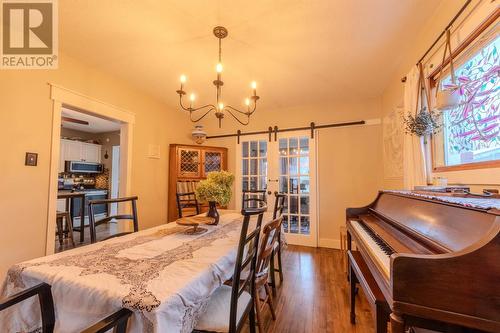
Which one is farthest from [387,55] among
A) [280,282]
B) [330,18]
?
[280,282]

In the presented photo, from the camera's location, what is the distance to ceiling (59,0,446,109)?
1.72 meters

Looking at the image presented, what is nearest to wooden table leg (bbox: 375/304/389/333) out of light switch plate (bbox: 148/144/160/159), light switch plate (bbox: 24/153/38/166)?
light switch plate (bbox: 24/153/38/166)

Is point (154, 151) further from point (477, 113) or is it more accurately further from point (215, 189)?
point (477, 113)

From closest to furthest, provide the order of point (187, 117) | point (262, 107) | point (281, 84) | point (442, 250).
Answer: point (442, 250) → point (281, 84) → point (262, 107) → point (187, 117)

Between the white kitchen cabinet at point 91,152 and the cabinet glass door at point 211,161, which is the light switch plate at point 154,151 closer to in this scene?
the cabinet glass door at point 211,161

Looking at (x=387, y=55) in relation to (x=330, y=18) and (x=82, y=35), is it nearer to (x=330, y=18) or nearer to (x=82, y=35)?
(x=330, y=18)

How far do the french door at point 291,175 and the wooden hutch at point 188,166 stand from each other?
2.11 feet

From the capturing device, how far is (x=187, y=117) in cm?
438

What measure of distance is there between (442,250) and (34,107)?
10.7 ft

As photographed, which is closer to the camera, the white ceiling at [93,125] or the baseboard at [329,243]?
the baseboard at [329,243]

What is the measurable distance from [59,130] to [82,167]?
148 inches

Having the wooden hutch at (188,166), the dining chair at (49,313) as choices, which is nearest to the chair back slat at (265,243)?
the dining chair at (49,313)

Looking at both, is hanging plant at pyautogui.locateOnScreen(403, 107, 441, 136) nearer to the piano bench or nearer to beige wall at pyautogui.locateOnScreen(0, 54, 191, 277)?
the piano bench

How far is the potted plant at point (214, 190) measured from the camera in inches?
74.8
